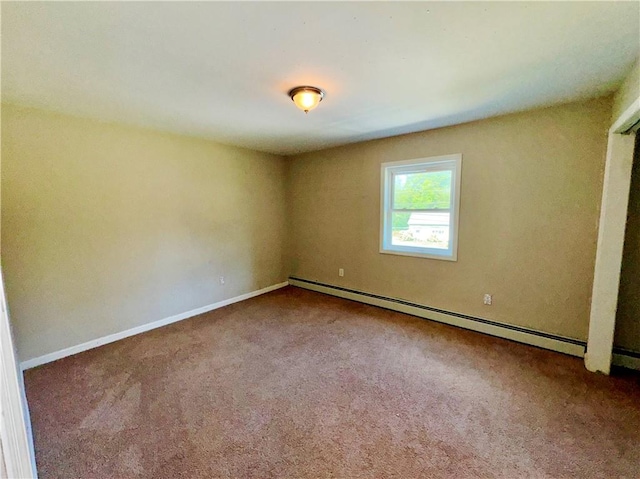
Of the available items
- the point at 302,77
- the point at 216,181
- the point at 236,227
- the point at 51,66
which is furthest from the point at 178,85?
the point at 236,227

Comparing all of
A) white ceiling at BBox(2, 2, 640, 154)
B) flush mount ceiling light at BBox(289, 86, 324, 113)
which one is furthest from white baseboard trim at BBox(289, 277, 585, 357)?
flush mount ceiling light at BBox(289, 86, 324, 113)

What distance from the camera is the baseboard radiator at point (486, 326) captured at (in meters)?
2.67

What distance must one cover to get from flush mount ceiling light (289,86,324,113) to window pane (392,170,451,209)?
1906mm

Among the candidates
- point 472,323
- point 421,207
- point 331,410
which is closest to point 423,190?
point 421,207

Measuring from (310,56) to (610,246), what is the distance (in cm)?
277

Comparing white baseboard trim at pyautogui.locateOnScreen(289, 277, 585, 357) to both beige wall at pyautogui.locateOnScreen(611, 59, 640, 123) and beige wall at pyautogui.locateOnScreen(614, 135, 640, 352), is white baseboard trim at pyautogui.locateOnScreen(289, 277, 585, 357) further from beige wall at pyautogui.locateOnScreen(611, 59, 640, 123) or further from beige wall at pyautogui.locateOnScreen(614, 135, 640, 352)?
beige wall at pyautogui.locateOnScreen(611, 59, 640, 123)

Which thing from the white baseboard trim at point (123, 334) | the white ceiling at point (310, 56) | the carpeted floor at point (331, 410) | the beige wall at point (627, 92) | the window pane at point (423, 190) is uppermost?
the white ceiling at point (310, 56)

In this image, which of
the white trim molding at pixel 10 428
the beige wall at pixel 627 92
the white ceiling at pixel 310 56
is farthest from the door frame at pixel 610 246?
the white trim molding at pixel 10 428

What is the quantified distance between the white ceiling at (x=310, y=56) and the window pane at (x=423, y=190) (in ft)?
2.88

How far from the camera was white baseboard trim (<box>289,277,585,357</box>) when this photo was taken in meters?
2.77

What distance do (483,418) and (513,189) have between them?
2211 mm

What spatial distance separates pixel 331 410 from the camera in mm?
2033

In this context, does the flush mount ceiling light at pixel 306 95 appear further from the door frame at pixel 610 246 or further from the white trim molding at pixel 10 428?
the door frame at pixel 610 246

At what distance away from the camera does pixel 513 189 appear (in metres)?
2.95
